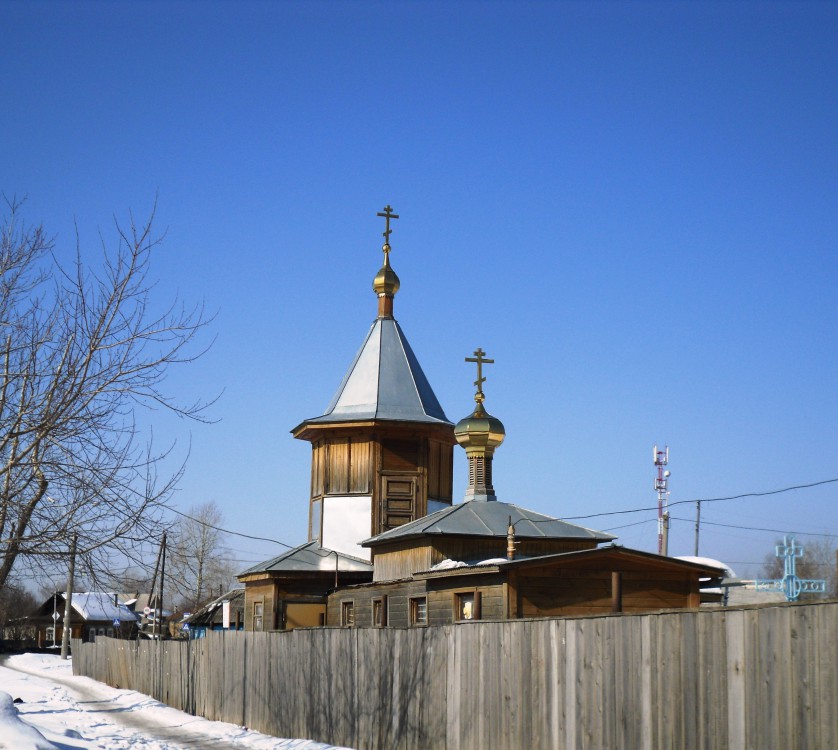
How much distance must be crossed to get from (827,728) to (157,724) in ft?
52.5

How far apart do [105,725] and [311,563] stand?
1035 centimetres

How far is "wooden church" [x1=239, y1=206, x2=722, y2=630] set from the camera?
20.5 metres

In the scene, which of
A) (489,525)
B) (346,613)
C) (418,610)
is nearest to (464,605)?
(418,610)

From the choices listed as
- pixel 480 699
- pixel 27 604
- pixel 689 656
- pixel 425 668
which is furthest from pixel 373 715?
pixel 27 604

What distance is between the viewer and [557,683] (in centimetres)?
1170

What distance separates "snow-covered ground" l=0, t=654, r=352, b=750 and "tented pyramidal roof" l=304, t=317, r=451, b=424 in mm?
9962

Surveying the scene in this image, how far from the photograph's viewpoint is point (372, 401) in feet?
108

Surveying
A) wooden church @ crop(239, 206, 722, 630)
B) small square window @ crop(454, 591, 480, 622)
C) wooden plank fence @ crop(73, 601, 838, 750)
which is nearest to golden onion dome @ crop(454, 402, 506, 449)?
wooden church @ crop(239, 206, 722, 630)

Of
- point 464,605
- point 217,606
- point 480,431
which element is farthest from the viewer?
point 217,606

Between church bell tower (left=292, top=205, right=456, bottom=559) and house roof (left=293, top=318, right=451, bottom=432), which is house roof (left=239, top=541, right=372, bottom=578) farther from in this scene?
house roof (left=293, top=318, right=451, bottom=432)

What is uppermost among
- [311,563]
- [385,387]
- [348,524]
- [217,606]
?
[385,387]

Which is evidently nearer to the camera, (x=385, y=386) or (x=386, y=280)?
(x=385, y=386)

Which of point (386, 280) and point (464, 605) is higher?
point (386, 280)

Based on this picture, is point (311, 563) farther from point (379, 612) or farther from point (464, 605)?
A: point (464, 605)
